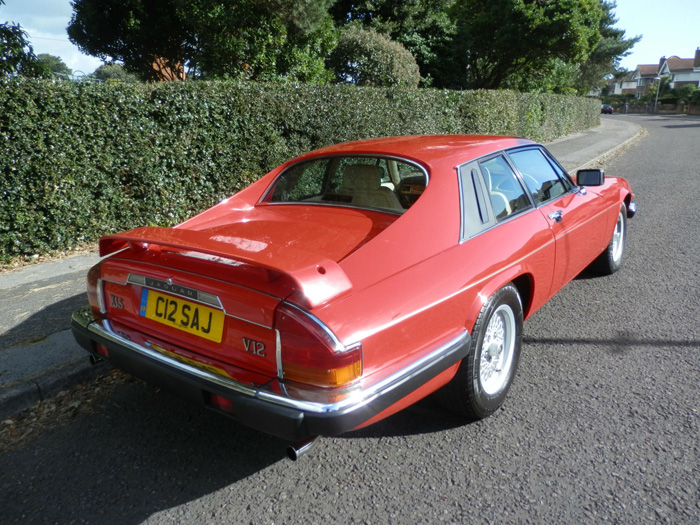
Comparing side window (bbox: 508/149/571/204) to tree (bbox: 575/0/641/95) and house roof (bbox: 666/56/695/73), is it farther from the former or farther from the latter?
house roof (bbox: 666/56/695/73)

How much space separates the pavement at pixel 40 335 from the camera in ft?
10.5

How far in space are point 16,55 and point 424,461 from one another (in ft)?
24.0

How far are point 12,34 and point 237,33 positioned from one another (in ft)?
18.7

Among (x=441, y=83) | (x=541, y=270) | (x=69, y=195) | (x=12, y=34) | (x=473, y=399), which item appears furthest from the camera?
(x=441, y=83)

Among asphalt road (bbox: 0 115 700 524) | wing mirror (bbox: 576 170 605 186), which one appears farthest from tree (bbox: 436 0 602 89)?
asphalt road (bbox: 0 115 700 524)

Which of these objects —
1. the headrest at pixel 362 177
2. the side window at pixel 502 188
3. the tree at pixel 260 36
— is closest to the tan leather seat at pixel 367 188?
the headrest at pixel 362 177

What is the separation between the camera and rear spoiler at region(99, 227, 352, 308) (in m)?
2.03

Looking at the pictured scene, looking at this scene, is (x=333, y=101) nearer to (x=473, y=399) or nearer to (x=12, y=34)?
(x=12, y=34)

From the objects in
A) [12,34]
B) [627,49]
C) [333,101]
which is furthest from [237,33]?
[627,49]

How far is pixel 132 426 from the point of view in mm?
2938

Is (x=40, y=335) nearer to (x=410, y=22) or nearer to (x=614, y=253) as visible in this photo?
(x=614, y=253)

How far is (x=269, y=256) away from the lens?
2188 mm

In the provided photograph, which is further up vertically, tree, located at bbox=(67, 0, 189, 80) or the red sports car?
tree, located at bbox=(67, 0, 189, 80)

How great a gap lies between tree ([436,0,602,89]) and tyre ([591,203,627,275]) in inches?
655
